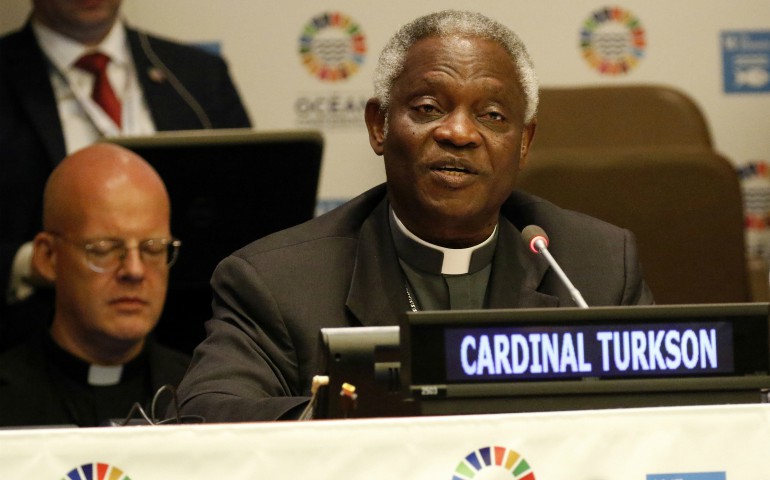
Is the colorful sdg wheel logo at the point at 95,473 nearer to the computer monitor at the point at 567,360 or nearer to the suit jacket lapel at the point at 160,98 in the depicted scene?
the computer monitor at the point at 567,360

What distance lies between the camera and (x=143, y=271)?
3.07m

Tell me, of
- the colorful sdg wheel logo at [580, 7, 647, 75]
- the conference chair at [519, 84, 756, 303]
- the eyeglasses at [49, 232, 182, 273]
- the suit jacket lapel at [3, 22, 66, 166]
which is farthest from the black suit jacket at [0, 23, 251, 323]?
the colorful sdg wheel logo at [580, 7, 647, 75]

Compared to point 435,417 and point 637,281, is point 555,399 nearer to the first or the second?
point 435,417

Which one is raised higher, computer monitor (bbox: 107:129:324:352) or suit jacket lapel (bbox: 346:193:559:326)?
computer monitor (bbox: 107:129:324:352)

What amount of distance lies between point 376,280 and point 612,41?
2332 millimetres

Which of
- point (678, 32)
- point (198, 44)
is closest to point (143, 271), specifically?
point (198, 44)

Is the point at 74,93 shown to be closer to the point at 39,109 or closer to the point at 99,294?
the point at 39,109

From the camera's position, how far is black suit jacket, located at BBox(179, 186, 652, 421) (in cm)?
217

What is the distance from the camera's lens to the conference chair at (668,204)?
345 cm

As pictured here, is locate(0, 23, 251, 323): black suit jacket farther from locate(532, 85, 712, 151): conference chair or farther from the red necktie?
locate(532, 85, 712, 151): conference chair

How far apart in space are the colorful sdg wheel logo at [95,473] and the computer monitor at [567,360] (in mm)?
295

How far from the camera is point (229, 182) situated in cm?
306

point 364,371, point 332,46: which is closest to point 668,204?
point 332,46

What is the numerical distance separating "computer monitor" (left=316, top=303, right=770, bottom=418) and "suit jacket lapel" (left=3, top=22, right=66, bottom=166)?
241 cm
